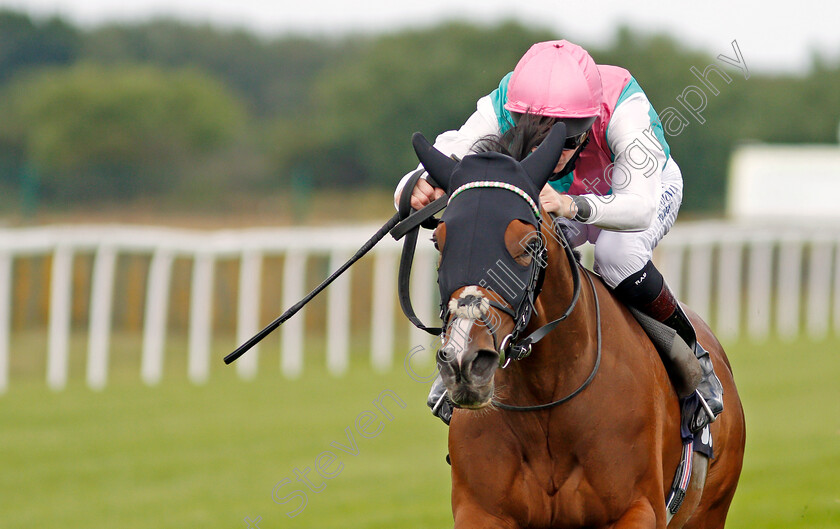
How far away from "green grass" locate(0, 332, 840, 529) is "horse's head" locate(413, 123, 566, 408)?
3.50m

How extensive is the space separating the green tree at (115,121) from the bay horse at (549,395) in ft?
120

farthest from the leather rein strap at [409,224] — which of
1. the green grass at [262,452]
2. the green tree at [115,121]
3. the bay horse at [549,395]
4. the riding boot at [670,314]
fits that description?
the green tree at [115,121]

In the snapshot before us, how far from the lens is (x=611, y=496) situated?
3479mm

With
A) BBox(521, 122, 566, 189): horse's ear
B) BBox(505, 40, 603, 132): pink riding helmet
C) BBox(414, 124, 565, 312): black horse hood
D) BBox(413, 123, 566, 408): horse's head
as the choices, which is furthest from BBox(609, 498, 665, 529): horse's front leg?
BBox(505, 40, 603, 132): pink riding helmet

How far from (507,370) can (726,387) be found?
154 cm

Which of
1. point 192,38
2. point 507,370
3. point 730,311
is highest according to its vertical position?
point 507,370

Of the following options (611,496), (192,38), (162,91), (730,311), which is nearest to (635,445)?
(611,496)

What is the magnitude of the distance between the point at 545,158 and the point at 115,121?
40.4 m

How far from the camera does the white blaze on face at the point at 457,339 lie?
2.83 m

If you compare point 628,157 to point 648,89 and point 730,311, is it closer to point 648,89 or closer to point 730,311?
point 730,311

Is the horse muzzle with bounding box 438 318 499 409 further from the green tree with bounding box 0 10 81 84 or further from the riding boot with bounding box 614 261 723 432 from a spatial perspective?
the green tree with bounding box 0 10 81 84

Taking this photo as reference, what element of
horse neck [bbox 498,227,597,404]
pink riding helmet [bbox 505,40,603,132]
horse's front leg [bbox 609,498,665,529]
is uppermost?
pink riding helmet [bbox 505,40,603,132]

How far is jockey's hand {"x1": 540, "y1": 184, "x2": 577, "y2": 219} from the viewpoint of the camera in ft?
10.4

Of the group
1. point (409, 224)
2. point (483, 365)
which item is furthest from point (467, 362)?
point (409, 224)
